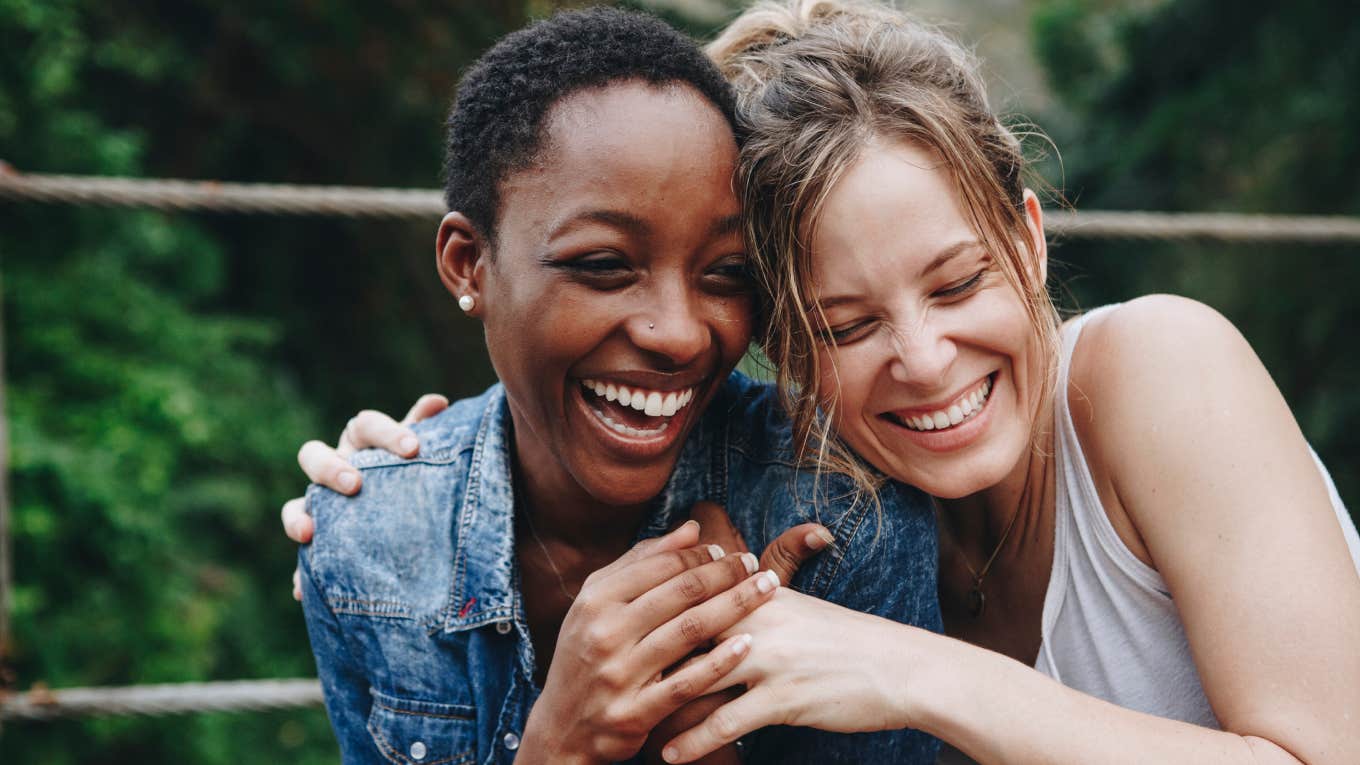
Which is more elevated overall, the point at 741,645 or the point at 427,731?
the point at 741,645

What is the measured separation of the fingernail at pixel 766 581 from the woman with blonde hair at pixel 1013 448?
26 mm

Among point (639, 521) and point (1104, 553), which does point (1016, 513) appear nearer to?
point (1104, 553)

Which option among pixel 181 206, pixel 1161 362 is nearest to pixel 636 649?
pixel 1161 362

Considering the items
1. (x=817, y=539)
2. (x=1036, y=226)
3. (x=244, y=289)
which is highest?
(x=1036, y=226)

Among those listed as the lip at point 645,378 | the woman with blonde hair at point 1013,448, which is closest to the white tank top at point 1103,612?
the woman with blonde hair at point 1013,448

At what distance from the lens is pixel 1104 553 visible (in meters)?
1.71

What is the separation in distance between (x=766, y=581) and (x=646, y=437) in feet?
0.93

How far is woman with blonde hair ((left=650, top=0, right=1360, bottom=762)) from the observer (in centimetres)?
144

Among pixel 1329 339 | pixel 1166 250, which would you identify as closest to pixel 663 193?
pixel 1329 339

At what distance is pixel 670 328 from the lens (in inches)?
60.2

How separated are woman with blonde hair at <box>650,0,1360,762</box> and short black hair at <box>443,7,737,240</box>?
14 cm

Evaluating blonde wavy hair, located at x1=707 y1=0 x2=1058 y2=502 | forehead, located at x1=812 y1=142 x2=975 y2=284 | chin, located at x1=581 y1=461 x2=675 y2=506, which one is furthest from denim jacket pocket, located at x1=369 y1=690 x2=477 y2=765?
forehead, located at x1=812 y1=142 x2=975 y2=284

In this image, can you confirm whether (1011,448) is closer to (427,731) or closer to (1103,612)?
(1103,612)

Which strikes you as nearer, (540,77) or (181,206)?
(540,77)
